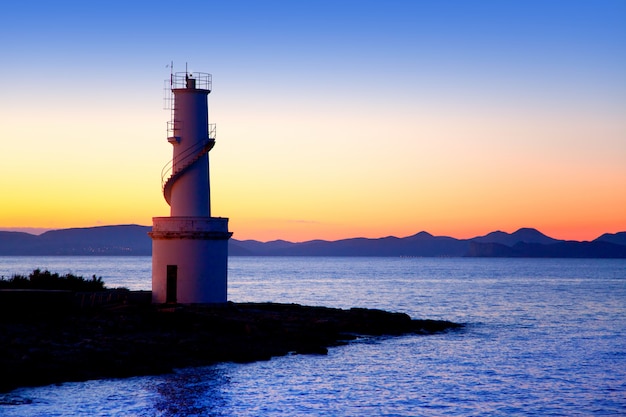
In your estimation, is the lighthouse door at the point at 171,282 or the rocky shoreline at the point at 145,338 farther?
the lighthouse door at the point at 171,282

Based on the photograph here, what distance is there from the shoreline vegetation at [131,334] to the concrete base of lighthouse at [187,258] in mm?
780

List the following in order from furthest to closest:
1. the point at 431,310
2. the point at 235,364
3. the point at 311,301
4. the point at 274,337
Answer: the point at 311,301, the point at 431,310, the point at 274,337, the point at 235,364

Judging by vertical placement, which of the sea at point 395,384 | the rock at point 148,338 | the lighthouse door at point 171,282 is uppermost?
the lighthouse door at point 171,282

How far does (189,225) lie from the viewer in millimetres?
37562

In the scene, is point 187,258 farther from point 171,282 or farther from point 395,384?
point 395,384

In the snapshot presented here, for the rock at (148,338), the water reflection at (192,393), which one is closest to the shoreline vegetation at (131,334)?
the rock at (148,338)

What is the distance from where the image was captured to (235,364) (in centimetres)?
3125

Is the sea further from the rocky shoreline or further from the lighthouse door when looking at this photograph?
the lighthouse door

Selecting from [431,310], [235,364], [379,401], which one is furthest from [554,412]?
[431,310]

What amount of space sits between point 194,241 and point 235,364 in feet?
27.0

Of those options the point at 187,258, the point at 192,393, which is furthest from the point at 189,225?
the point at 192,393

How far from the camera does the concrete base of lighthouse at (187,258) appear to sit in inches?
1481

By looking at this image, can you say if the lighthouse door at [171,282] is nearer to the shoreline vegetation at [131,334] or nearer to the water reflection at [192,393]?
the shoreline vegetation at [131,334]

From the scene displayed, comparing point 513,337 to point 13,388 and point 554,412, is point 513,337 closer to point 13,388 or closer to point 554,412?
point 554,412
